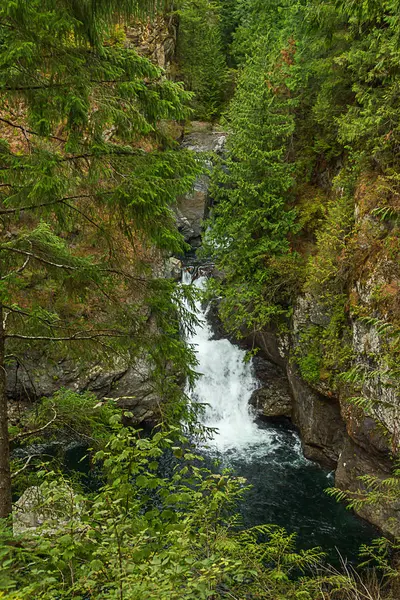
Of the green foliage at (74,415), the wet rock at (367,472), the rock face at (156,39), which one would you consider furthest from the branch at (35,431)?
the rock face at (156,39)

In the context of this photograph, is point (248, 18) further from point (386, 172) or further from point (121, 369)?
point (121, 369)

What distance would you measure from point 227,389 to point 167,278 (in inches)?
231

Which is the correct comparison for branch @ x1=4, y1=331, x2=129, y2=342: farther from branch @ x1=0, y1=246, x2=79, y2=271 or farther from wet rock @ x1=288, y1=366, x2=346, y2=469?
wet rock @ x1=288, y1=366, x2=346, y2=469

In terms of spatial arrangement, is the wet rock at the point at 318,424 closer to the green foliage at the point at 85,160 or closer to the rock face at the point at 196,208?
the green foliage at the point at 85,160

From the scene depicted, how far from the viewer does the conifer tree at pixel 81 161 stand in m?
3.61

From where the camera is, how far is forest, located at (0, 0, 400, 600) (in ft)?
11.0

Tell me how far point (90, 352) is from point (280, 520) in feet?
24.8

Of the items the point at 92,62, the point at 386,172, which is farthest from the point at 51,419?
the point at 386,172

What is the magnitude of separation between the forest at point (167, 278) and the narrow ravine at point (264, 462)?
0.57 metres

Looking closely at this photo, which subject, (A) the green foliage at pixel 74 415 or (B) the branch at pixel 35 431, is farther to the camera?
(A) the green foliage at pixel 74 415

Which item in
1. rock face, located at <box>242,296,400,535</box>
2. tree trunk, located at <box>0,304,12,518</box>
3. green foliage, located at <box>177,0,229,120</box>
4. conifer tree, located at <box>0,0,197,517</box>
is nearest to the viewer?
conifer tree, located at <box>0,0,197,517</box>

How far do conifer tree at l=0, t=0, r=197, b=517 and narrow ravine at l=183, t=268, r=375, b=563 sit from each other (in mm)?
1919

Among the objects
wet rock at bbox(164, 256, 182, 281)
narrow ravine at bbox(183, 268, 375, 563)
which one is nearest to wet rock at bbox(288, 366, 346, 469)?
narrow ravine at bbox(183, 268, 375, 563)

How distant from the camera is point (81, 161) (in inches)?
176
